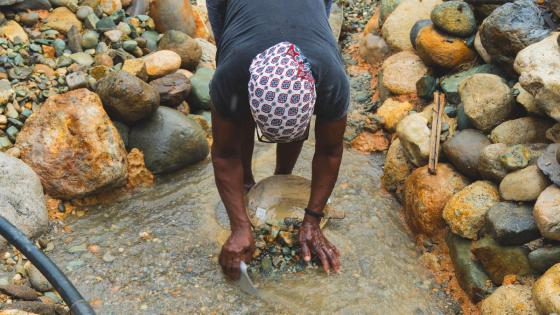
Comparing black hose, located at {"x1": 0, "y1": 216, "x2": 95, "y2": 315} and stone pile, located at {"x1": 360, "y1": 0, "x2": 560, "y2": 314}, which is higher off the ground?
black hose, located at {"x1": 0, "y1": 216, "x2": 95, "y2": 315}

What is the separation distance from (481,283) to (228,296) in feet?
4.22

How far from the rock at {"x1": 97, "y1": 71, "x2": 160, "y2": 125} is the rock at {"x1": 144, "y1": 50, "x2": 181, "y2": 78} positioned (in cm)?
48

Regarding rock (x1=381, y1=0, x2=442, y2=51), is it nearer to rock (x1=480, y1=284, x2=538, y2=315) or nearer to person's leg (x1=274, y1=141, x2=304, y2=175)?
person's leg (x1=274, y1=141, x2=304, y2=175)

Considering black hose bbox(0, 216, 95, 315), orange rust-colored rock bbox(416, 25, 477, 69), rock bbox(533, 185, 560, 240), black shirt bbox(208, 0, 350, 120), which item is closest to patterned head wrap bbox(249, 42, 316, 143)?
black shirt bbox(208, 0, 350, 120)

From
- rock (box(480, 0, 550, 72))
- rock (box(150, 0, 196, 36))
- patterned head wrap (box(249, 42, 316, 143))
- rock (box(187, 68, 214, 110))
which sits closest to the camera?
patterned head wrap (box(249, 42, 316, 143))

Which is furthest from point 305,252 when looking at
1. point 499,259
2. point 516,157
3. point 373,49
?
point 373,49

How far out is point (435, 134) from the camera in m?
3.79

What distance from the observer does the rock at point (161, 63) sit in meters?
4.46

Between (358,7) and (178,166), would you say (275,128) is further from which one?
(358,7)

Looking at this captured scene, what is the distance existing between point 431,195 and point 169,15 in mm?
2765

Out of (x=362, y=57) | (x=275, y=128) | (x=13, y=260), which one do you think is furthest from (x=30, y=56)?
(x=362, y=57)

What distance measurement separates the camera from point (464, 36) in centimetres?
439

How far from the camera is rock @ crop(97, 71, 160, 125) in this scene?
3.84m

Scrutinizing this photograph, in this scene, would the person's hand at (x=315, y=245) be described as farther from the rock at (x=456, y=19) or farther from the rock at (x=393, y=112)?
the rock at (x=456, y=19)
